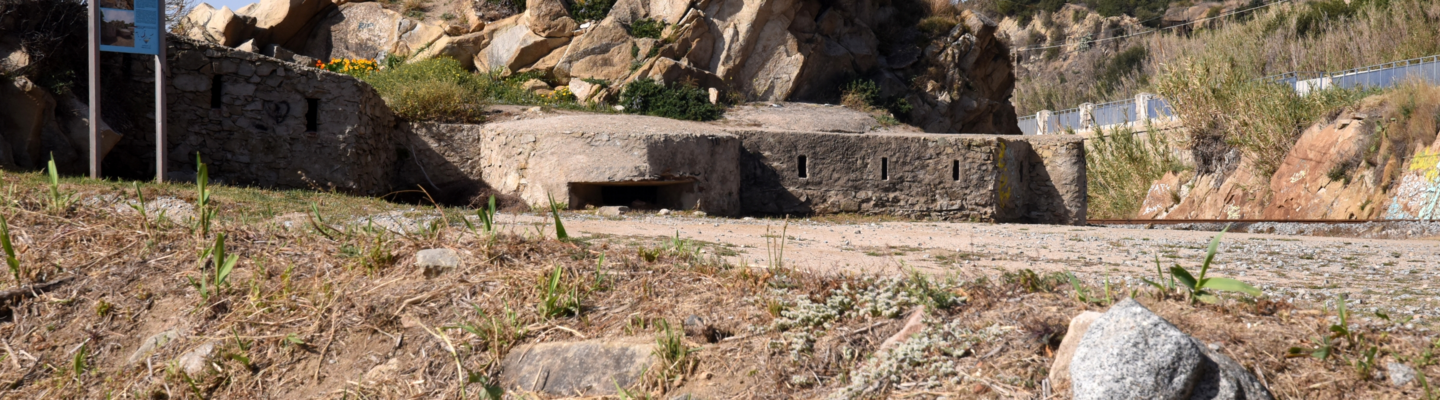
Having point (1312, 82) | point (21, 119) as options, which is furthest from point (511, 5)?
point (1312, 82)

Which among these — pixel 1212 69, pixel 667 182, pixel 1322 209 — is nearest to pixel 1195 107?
pixel 1212 69

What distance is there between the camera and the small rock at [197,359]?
3730 millimetres

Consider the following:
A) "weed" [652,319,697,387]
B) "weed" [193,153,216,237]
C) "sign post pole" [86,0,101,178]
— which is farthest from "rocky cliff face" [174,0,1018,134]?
"weed" [652,319,697,387]

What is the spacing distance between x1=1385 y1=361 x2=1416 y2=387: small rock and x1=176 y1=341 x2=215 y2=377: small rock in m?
→ 4.18

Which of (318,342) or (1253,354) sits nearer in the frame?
(1253,354)

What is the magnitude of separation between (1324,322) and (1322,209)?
15476mm

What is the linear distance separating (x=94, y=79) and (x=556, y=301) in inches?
281

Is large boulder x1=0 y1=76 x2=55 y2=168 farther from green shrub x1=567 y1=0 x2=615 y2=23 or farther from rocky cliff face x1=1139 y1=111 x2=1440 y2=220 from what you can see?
rocky cliff face x1=1139 y1=111 x2=1440 y2=220

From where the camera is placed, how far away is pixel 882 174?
494 inches

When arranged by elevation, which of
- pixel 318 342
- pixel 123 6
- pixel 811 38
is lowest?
pixel 318 342

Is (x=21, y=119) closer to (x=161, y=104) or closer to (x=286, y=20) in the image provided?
(x=161, y=104)

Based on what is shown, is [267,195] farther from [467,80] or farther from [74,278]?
[467,80]

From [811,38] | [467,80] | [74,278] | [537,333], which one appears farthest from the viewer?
[811,38]

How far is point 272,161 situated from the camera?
10.6m
